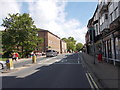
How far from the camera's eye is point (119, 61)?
1442cm

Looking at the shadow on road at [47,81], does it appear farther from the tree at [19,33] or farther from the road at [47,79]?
the tree at [19,33]

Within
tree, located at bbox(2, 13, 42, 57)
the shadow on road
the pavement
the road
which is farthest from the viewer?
tree, located at bbox(2, 13, 42, 57)

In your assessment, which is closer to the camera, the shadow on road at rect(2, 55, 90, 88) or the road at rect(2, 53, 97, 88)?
the shadow on road at rect(2, 55, 90, 88)

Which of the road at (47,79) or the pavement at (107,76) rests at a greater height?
the pavement at (107,76)

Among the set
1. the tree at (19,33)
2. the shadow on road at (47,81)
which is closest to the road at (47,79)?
the shadow on road at (47,81)

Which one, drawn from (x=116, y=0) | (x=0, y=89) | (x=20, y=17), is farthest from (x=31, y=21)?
(x=0, y=89)

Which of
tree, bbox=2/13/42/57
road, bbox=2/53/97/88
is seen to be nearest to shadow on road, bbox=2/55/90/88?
road, bbox=2/53/97/88

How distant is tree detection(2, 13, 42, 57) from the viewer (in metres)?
38.7

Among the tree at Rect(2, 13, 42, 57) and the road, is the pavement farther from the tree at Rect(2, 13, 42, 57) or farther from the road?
the tree at Rect(2, 13, 42, 57)

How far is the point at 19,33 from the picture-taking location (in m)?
38.8

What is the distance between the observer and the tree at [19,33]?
3869 cm

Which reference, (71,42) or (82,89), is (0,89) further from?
(71,42)

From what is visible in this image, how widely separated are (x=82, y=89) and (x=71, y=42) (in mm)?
140391

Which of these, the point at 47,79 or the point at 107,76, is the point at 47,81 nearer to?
the point at 47,79
